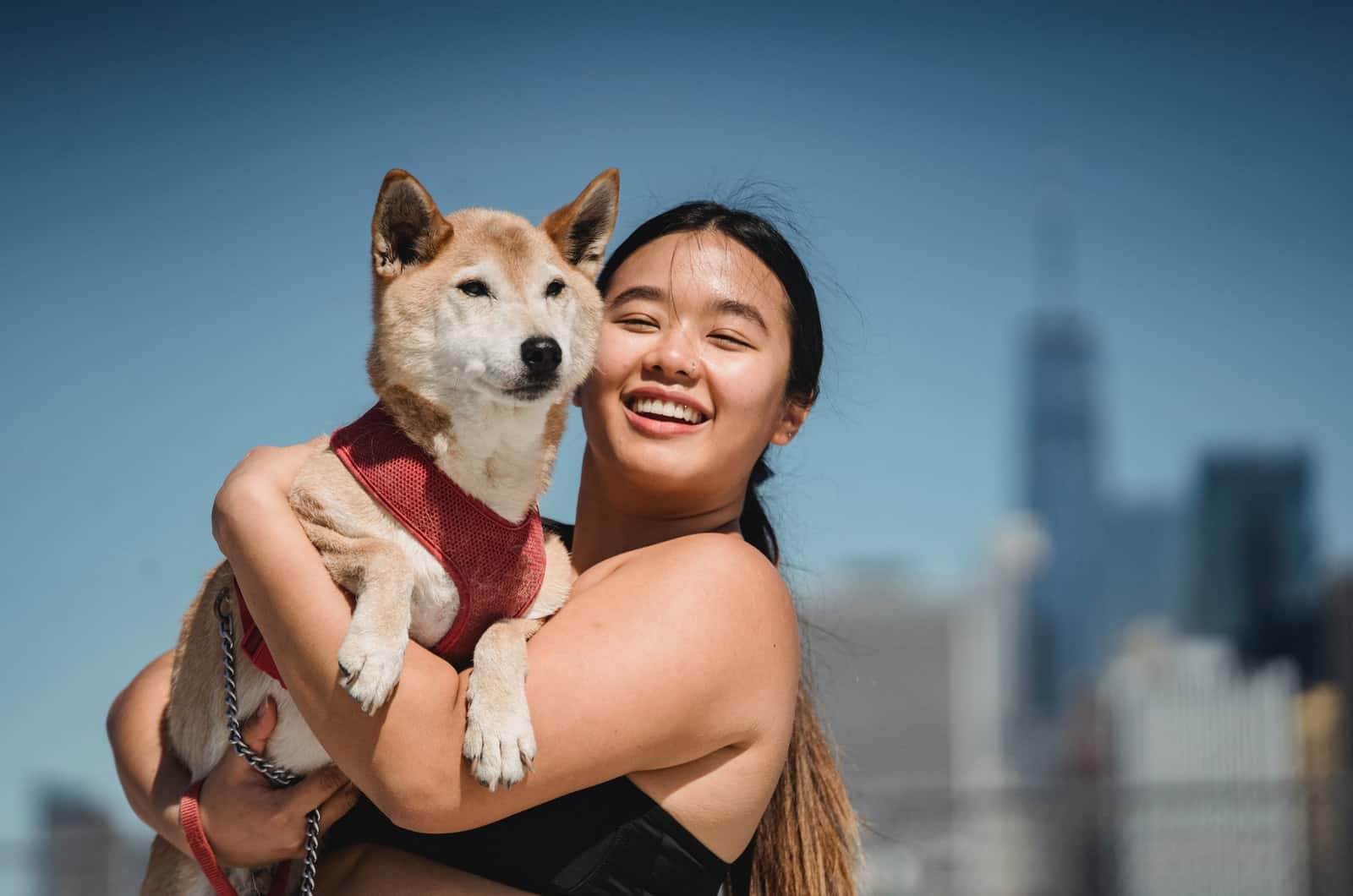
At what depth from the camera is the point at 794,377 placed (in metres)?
3.52

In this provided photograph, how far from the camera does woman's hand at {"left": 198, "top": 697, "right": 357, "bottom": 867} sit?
107 inches

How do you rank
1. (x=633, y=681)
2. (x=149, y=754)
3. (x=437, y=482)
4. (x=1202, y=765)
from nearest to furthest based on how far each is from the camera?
(x=633, y=681), (x=437, y=482), (x=149, y=754), (x=1202, y=765)

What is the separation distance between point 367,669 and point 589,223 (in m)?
1.46

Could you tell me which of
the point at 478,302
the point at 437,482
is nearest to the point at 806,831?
the point at 437,482

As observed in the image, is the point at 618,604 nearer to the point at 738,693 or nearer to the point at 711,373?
the point at 738,693

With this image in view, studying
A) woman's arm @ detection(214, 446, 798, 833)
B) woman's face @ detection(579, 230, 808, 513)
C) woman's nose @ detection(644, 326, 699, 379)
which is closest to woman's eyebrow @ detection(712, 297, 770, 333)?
woman's face @ detection(579, 230, 808, 513)

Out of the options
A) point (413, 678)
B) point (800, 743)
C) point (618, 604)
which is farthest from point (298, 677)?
point (800, 743)

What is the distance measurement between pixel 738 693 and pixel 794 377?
1.08 metres

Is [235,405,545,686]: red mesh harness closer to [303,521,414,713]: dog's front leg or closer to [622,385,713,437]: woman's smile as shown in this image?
[303,521,414,713]: dog's front leg

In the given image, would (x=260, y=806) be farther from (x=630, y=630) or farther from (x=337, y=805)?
(x=630, y=630)

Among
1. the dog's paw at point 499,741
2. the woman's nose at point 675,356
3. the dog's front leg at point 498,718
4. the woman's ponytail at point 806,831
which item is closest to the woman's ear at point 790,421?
the woman's nose at point 675,356

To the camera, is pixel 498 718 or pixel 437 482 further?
pixel 437 482

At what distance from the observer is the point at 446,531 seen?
9.11ft

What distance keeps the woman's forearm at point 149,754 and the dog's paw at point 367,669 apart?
2.68ft
